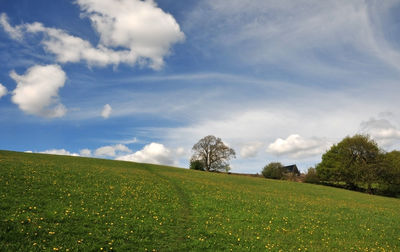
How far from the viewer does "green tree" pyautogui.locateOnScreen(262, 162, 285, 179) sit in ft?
292

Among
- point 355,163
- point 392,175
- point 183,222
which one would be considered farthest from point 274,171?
point 183,222

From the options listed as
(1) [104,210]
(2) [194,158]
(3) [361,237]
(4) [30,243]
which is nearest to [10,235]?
(4) [30,243]

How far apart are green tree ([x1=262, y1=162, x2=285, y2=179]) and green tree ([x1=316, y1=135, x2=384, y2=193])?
50.6 feet

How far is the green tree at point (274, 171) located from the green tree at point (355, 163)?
50.6ft

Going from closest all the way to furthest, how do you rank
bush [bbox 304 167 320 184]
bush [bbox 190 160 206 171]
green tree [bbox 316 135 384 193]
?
green tree [bbox 316 135 384 193] < bush [bbox 304 167 320 184] < bush [bbox 190 160 206 171]

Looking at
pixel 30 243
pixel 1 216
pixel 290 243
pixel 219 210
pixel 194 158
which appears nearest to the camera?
pixel 30 243

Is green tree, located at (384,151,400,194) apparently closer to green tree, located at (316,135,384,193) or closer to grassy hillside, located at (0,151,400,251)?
green tree, located at (316,135,384,193)

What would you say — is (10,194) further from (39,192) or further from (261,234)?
(261,234)

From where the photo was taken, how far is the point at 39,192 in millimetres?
18609

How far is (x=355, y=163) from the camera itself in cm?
6931

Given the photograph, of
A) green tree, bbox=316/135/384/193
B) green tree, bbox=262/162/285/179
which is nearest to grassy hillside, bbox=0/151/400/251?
green tree, bbox=316/135/384/193

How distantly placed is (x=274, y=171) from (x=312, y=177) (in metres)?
12.9

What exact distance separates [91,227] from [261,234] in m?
10.9

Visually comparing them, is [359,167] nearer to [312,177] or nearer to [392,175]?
[392,175]
